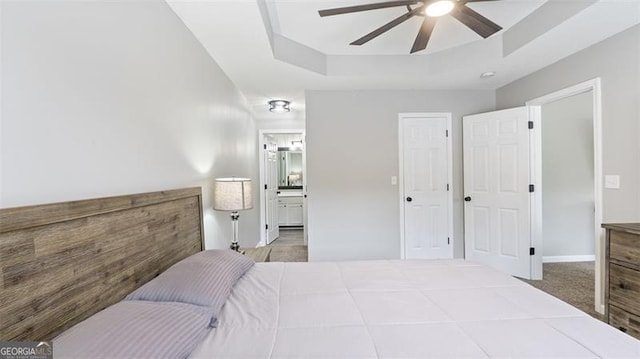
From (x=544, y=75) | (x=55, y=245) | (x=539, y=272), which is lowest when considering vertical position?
(x=539, y=272)

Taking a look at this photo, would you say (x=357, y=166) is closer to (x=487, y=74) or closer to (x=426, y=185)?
(x=426, y=185)

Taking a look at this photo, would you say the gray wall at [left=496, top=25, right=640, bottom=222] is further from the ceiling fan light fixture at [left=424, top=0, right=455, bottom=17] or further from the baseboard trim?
the baseboard trim

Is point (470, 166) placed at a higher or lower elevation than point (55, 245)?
higher

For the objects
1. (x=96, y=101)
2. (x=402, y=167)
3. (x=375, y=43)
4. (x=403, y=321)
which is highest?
(x=375, y=43)

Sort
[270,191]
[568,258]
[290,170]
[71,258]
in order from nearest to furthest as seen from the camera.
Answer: [71,258] → [568,258] → [270,191] → [290,170]

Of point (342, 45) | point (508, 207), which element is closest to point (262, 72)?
point (342, 45)

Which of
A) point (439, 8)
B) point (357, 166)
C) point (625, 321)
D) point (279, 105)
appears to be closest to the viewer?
point (439, 8)

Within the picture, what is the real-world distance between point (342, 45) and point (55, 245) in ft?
9.12

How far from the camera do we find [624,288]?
6.23 ft

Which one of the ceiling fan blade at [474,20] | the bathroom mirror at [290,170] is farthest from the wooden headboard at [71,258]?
the bathroom mirror at [290,170]

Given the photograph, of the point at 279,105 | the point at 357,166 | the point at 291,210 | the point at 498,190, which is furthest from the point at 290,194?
the point at 498,190

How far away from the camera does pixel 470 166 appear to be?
3672mm

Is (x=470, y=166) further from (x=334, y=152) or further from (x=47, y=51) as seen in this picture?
(x=47, y=51)

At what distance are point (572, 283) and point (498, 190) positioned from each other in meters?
1.22
